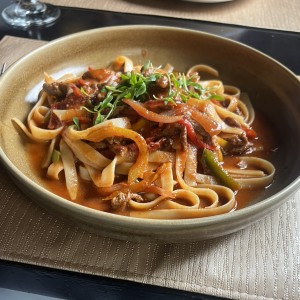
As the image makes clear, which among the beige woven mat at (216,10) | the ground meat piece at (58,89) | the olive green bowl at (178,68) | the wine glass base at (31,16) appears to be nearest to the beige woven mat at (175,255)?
the olive green bowl at (178,68)

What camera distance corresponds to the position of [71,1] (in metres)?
4.09

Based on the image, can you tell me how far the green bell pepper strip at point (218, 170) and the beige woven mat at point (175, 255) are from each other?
0.86 ft

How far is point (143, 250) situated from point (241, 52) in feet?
5.27

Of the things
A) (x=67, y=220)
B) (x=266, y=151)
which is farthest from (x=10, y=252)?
(x=266, y=151)

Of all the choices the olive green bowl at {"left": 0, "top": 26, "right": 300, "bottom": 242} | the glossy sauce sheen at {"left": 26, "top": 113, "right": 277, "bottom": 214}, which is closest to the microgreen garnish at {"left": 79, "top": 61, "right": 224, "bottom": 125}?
the glossy sauce sheen at {"left": 26, "top": 113, "right": 277, "bottom": 214}

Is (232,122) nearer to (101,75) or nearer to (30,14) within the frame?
(101,75)

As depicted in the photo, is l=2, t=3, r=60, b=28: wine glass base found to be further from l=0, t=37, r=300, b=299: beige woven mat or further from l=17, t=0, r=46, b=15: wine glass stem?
l=0, t=37, r=300, b=299: beige woven mat

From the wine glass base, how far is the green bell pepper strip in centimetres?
223

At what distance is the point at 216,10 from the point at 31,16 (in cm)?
163

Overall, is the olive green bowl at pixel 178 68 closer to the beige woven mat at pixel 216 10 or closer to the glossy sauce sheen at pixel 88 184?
the glossy sauce sheen at pixel 88 184

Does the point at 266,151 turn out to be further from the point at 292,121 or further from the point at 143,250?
the point at 143,250

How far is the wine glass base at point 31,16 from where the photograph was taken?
3.79 meters

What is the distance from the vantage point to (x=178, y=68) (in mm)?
3037

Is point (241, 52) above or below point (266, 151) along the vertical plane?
above
